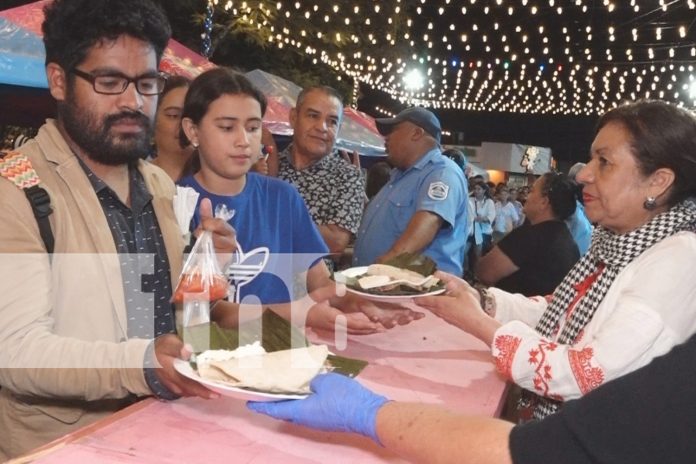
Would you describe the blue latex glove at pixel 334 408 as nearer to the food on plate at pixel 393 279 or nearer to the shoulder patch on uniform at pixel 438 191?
the food on plate at pixel 393 279

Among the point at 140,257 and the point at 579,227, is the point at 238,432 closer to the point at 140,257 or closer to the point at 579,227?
the point at 140,257

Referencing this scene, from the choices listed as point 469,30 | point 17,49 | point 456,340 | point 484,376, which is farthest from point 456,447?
point 469,30

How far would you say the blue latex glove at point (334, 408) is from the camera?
56.9 inches

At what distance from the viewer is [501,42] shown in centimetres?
1619

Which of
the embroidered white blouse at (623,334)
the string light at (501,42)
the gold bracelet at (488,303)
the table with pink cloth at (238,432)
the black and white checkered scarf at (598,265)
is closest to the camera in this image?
the table with pink cloth at (238,432)

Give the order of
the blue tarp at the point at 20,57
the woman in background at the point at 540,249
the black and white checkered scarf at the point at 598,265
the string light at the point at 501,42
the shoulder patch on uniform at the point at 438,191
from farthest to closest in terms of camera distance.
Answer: the string light at the point at 501,42 → the blue tarp at the point at 20,57 → the woman in background at the point at 540,249 → the shoulder patch on uniform at the point at 438,191 → the black and white checkered scarf at the point at 598,265

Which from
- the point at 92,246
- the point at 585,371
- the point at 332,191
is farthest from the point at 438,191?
the point at 92,246

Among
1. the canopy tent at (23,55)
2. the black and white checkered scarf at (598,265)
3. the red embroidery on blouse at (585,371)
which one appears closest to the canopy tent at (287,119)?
the canopy tent at (23,55)

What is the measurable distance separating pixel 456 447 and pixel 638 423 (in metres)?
0.38

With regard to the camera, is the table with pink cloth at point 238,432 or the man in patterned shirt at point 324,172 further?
the man in patterned shirt at point 324,172

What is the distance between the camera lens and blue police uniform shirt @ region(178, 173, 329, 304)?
2623 millimetres

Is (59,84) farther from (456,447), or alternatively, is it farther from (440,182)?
(440,182)

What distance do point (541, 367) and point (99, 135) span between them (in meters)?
1.66

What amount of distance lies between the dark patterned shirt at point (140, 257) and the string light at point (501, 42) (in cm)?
869
